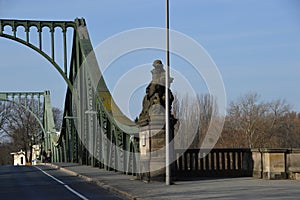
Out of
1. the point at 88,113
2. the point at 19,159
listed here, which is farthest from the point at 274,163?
the point at 19,159

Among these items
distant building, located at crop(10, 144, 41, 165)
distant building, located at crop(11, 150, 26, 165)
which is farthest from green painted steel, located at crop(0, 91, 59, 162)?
distant building, located at crop(11, 150, 26, 165)

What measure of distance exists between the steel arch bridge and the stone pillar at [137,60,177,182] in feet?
13.2

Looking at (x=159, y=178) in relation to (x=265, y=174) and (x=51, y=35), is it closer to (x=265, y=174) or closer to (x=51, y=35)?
(x=265, y=174)

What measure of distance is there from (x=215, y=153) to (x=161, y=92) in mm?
3801

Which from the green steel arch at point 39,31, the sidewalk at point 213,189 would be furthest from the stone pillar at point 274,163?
the green steel arch at point 39,31

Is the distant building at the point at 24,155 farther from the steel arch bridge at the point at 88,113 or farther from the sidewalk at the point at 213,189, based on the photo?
the sidewalk at the point at 213,189

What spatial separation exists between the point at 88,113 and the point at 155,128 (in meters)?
17.5

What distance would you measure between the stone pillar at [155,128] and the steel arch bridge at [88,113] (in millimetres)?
4009

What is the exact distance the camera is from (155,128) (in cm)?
2408

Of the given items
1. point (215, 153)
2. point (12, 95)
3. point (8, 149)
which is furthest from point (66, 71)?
point (8, 149)

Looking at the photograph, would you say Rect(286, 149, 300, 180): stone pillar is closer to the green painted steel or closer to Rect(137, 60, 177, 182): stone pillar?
Rect(137, 60, 177, 182): stone pillar

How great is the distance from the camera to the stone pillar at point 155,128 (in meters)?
24.0

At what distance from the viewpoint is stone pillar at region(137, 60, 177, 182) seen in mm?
24031

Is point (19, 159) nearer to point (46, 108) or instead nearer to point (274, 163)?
point (46, 108)
